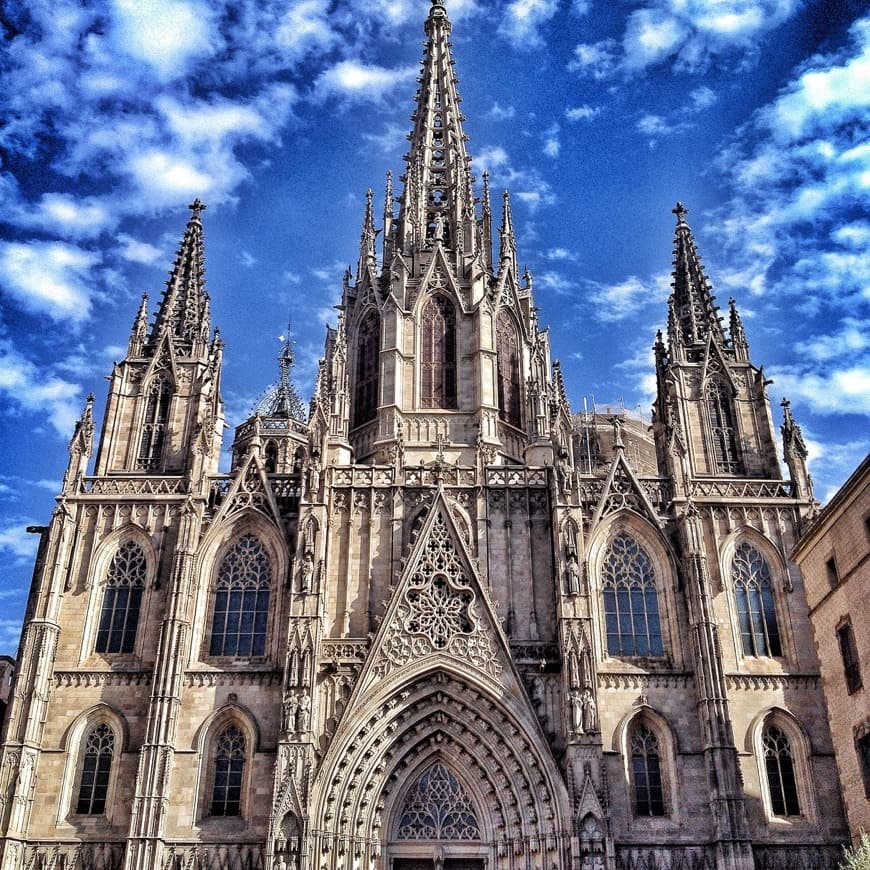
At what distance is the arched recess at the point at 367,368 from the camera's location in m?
40.1

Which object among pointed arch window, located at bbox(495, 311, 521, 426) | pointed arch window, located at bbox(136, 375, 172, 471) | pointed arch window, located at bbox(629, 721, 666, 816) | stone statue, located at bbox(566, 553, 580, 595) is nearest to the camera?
pointed arch window, located at bbox(629, 721, 666, 816)

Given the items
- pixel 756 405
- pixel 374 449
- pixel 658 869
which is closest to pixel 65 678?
pixel 374 449

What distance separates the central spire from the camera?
44.0 m

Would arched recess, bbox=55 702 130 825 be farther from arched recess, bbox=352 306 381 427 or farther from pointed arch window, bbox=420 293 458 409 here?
pointed arch window, bbox=420 293 458 409

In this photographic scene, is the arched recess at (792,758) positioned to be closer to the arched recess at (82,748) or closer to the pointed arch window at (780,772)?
the pointed arch window at (780,772)

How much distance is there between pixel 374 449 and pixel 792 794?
18.6 meters

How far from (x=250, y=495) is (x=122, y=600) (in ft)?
18.5

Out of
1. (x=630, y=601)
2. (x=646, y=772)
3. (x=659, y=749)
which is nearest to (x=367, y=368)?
(x=630, y=601)

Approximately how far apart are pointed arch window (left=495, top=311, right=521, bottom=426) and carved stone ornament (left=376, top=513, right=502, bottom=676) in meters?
8.85

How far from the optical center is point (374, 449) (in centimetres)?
3769

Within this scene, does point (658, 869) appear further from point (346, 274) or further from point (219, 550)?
point (346, 274)

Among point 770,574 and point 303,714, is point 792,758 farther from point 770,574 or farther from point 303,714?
point 303,714

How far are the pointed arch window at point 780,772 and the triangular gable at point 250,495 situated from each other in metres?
17.7

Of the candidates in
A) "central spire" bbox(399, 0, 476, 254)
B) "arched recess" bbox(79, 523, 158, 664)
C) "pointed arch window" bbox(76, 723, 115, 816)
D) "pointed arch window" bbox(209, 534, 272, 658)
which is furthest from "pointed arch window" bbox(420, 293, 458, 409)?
"pointed arch window" bbox(76, 723, 115, 816)
